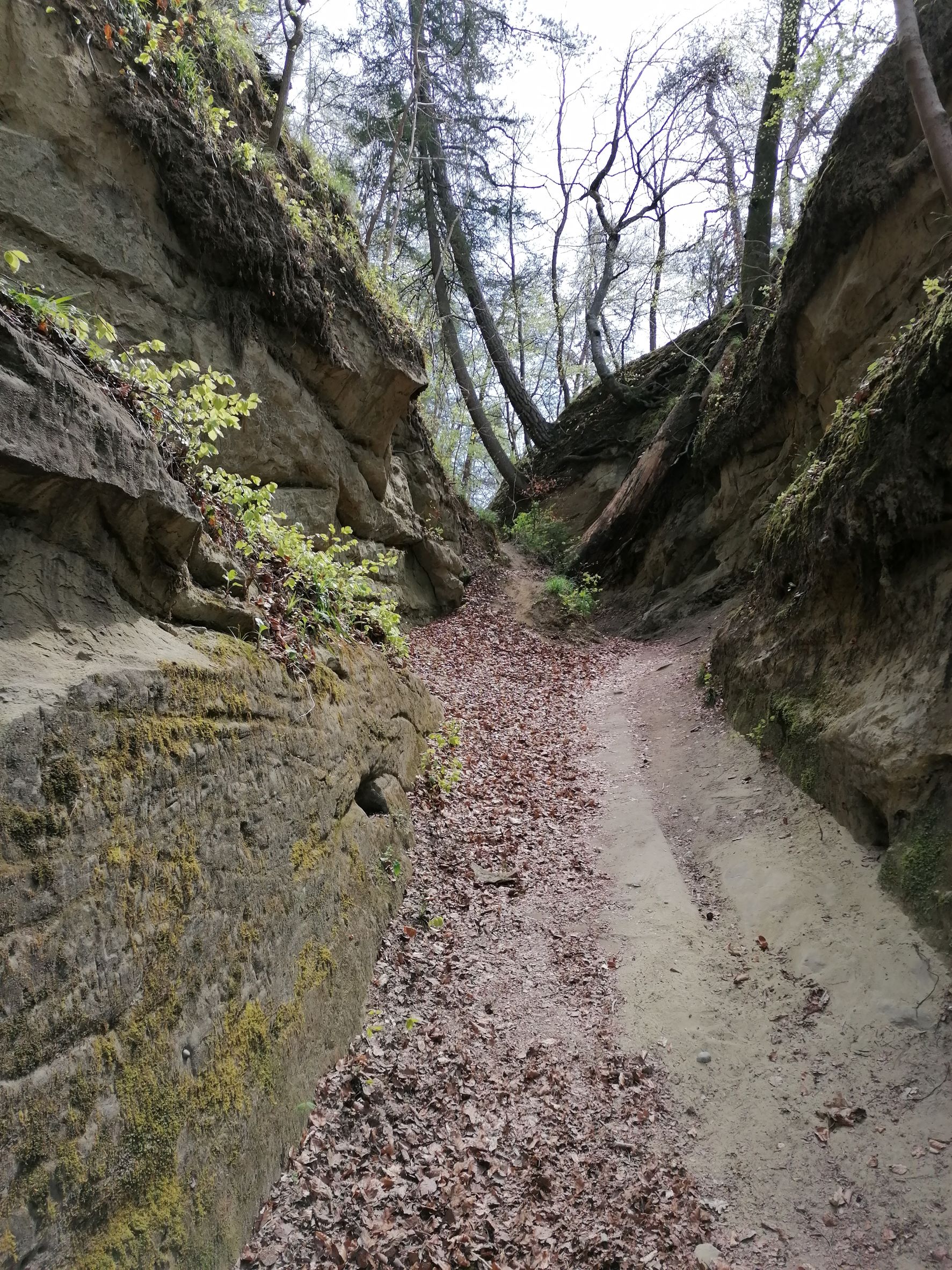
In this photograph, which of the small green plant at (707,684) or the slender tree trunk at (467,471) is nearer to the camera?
the small green plant at (707,684)

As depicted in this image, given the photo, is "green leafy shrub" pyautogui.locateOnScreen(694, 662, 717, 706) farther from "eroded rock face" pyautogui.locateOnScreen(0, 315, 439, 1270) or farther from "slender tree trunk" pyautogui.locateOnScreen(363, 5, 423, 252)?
"slender tree trunk" pyautogui.locateOnScreen(363, 5, 423, 252)

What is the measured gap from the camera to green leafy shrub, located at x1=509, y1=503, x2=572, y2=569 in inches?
770

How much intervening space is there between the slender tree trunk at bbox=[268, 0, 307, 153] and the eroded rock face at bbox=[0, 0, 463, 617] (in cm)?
213

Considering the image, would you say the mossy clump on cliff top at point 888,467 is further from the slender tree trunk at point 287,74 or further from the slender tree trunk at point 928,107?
the slender tree trunk at point 287,74

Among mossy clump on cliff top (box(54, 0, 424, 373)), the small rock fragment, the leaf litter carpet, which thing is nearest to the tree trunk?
mossy clump on cliff top (box(54, 0, 424, 373))

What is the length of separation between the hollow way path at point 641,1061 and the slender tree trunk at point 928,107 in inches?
248

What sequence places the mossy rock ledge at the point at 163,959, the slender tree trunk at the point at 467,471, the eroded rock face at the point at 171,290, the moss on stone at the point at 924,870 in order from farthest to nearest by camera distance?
the slender tree trunk at the point at 467,471, the eroded rock face at the point at 171,290, the moss on stone at the point at 924,870, the mossy rock ledge at the point at 163,959

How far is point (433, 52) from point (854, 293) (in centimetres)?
1454

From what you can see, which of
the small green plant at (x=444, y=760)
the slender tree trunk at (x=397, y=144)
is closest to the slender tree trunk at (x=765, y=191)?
the slender tree trunk at (x=397, y=144)

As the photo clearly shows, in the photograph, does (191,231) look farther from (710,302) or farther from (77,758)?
(710,302)

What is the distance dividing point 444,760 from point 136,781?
17.8 ft

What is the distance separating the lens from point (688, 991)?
494 cm

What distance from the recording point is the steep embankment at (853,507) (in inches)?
196

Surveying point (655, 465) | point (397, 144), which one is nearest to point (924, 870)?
point (655, 465)
